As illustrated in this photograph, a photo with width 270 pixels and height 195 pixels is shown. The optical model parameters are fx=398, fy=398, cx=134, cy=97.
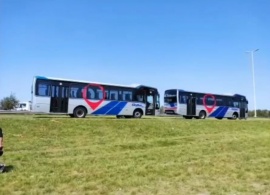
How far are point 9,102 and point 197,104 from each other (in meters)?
49.5

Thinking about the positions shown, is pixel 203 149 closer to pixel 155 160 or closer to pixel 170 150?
pixel 170 150

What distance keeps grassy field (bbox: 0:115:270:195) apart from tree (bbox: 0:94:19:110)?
5880 centimetres

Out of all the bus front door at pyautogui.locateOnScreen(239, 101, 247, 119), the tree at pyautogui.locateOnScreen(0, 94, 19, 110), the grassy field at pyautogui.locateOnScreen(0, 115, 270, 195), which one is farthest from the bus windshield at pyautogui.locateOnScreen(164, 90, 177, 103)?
the tree at pyautogui.locateOnScreen(0, 94, 19, 110)

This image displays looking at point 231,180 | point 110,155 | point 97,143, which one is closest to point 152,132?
point 97,143

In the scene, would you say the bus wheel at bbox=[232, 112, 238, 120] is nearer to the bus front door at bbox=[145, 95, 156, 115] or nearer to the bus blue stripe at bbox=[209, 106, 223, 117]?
the bus blue stripe at bbox=[209, 106, 223, 117]

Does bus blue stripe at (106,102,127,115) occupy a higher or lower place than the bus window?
lower

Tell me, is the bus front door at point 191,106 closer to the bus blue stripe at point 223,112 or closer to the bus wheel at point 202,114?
the bus wheel at point 202,114

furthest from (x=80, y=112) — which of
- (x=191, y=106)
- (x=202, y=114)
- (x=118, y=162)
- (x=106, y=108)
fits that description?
(x=118, y=162)

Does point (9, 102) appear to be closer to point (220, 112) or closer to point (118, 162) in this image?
point (220, 112)

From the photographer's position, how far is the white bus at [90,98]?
26.0 metres

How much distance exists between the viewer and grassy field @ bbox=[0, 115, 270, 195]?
8266 mm

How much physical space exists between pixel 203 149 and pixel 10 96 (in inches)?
2661

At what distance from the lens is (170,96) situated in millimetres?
36656

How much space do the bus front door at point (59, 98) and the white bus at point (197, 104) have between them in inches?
486
